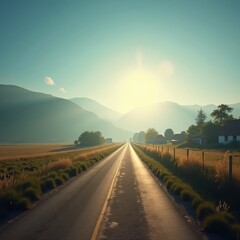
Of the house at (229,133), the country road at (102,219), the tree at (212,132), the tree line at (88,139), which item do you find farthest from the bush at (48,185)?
the tree line at (88,139)

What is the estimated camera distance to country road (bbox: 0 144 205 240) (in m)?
8.21

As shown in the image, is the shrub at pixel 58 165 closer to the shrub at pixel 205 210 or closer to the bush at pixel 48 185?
the bush at pixel 48 185

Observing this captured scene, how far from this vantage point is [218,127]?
77.2m

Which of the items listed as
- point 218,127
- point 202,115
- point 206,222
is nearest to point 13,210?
point 206,222

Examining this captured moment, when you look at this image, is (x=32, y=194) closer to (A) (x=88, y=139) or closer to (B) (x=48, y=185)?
(B) (x=48, y=185)

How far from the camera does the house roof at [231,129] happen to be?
7244cm

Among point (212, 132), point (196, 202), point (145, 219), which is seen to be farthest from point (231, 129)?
point (145, 219)

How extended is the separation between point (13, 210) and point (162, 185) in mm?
9932

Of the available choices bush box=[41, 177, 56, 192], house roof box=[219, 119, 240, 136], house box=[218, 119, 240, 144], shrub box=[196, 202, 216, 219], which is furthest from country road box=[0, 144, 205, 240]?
house roof box=[219, 119, 240, 136]

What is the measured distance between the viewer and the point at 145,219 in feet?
33.1

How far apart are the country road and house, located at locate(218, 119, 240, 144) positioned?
207 ft

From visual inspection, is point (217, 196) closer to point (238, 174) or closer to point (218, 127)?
point (238, 174)

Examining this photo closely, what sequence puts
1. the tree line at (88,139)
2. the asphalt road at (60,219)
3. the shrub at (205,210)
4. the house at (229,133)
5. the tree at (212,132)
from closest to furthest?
the asphalt road at (60,219)
the shrub at (205,210)
the house at (229,133)
the tree at (212,132)
the tree line at (88,139)

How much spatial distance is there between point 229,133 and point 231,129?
135 cm
